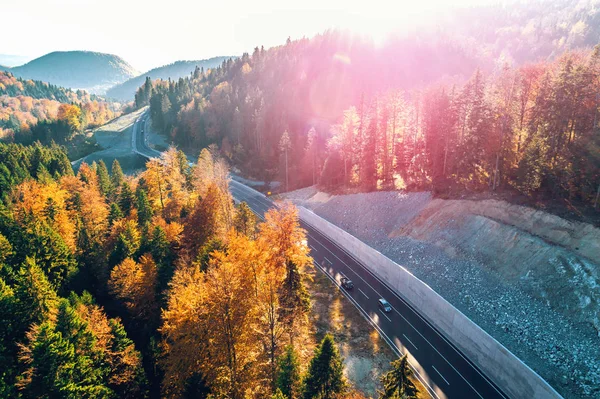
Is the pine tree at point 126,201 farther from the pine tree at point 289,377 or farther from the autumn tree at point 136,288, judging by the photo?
the pine tree at point 289,377

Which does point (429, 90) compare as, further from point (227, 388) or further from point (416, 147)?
point (227, 388)

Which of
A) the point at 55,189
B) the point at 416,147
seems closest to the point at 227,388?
the point at 416,147

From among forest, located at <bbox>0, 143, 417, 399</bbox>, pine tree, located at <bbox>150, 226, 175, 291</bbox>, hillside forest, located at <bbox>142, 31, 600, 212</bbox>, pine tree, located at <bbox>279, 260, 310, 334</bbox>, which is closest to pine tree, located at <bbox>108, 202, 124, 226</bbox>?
forest, located at <bbox>0, 143, 417, 399</bbox>

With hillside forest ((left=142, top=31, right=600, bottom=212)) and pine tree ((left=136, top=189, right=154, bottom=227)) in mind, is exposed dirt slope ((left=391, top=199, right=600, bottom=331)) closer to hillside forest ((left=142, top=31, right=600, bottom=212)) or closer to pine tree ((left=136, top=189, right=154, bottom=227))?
hillside forest ((left=142, top=31, right=600, bottom=212))

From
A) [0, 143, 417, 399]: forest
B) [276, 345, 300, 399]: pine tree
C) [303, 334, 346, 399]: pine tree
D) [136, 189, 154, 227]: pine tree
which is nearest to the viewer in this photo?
[303, 334, 346, 399]: pine tree

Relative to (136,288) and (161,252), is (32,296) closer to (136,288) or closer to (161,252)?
(136,288)
